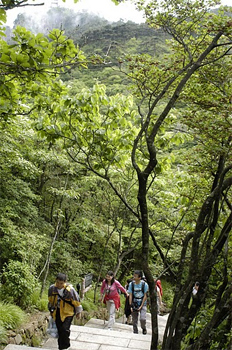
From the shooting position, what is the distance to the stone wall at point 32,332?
19.4 feet

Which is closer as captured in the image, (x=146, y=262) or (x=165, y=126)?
(x=146, y=262)

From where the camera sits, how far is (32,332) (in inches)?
263

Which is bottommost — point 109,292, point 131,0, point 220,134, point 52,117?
point 109,292

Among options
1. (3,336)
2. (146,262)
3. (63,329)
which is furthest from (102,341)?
(146,262)

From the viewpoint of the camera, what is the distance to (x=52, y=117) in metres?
4.15

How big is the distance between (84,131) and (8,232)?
4.77 meters

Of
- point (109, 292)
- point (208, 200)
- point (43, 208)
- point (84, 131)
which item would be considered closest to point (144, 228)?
point (208, 200)

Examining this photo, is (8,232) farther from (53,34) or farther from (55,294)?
(53,34)

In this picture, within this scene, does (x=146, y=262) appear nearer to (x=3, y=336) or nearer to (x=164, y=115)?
(x=164, y=115)

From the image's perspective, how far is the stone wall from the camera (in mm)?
5927

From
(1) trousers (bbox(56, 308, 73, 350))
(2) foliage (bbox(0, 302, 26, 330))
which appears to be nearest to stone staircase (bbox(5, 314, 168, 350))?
(1) trousers (bbox(56, 308, 73, 350))

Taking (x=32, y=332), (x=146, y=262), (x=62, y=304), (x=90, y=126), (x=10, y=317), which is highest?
(x=90, y=126)

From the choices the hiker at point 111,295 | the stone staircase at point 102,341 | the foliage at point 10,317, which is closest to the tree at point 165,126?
the stone staircase at point 102,341

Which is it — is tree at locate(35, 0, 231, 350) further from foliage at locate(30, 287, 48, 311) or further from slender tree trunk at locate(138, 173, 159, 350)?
foliage at locate(30, 287, 48, 311)
